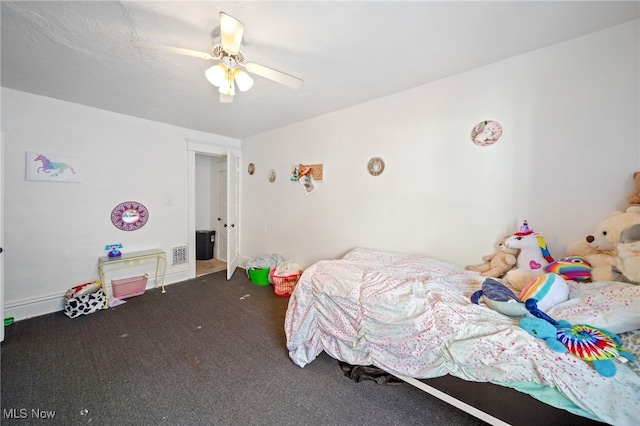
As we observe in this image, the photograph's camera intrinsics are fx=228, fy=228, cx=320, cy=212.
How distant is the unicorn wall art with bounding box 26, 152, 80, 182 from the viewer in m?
2.50

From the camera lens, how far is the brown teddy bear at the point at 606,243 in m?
1.33

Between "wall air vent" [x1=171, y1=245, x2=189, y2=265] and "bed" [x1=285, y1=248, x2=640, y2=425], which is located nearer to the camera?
"bed" [x1=285, y1=248, x2=640, y2=425]

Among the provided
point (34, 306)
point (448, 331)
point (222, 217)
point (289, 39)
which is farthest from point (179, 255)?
point (448, 331)

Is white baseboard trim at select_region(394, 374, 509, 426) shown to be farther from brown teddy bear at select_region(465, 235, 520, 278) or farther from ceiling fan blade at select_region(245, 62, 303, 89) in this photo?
ceiling fan blade at select_region(245, 62, 303, 89)

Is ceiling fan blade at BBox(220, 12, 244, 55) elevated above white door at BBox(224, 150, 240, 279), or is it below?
above

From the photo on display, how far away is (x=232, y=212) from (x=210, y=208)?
1.53 meters

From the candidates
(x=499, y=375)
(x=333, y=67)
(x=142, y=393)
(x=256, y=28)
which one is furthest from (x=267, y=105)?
(x=499, y=375)

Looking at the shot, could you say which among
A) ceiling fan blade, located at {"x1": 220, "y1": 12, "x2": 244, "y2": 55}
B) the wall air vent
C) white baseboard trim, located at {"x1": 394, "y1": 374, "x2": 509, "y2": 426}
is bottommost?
white baseboard trim, located at {"x1": 394, "y1": 374, "x2": 509, "y2": 426}

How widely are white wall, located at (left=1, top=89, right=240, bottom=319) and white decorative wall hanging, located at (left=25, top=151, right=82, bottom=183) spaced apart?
0.05m

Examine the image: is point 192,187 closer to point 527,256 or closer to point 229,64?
point 229,64

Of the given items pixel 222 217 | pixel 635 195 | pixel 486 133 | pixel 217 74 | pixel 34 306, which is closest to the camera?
pixel 635 195

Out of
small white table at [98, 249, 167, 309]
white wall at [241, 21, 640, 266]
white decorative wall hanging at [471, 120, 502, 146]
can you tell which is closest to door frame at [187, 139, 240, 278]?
small white table at [98, 249, 167, 309]

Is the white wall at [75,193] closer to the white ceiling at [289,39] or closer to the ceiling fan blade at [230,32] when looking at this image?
the white ceiling at [289,39]

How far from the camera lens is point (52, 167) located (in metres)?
2.61
